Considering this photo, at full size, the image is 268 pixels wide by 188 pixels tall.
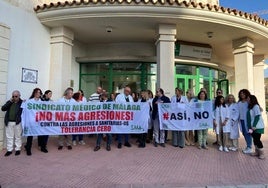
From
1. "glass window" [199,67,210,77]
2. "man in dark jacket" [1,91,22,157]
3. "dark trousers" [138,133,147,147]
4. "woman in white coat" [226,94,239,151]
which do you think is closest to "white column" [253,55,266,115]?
"glass window" [199,67,210,77]

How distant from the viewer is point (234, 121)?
261 inches

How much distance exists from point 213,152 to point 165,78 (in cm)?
300

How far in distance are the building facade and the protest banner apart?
4.25 ft

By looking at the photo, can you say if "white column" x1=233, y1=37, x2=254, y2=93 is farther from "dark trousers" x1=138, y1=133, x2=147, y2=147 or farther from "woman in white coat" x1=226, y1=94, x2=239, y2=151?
"dark trousers" x1=138, y1=133, x2=147, y2=147

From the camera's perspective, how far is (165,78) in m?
8.16

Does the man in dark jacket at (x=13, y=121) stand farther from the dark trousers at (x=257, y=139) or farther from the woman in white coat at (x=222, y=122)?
the dark trousers at (x=257, y=139)

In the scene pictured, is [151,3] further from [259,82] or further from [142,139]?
[259,82]

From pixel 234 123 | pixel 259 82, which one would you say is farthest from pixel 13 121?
pixel 259 82

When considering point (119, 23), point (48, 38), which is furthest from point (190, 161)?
point (48, 38)

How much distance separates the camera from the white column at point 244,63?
31.2 feet

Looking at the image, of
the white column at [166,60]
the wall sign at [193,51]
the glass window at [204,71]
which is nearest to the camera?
the white column at [166,60]

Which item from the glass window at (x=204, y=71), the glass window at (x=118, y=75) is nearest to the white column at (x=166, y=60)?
the glass window at (x=118, y=75)

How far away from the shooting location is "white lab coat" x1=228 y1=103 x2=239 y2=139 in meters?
6.58

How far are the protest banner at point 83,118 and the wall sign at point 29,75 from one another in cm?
174
